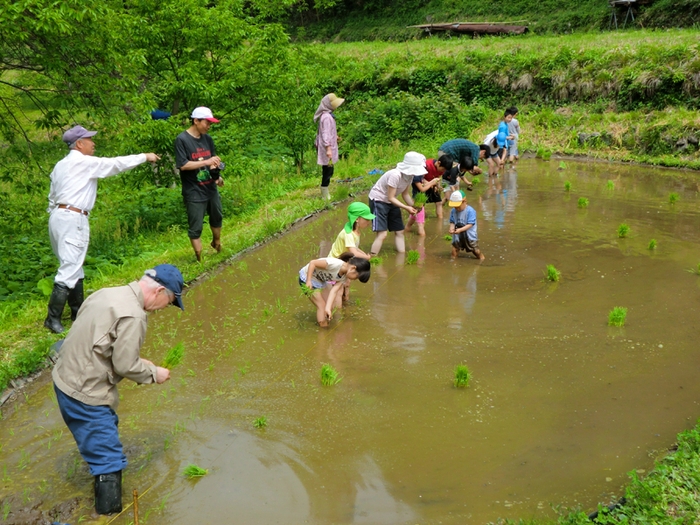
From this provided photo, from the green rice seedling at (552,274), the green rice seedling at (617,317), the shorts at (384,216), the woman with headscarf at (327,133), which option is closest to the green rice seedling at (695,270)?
the green rice seedling at (552,274)

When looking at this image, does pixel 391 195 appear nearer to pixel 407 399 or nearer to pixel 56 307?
pixel 407 399

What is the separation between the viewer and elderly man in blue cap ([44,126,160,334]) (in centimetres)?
689

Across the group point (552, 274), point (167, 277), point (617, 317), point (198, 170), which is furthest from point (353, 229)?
point (167, 277)

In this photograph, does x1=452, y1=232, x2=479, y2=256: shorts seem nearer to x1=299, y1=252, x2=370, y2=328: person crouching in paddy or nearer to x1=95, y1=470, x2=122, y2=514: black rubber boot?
x1=299, y1=252, x2=370, y2=328: person crouching in paddy

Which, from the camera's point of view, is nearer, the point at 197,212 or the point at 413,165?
the point at 197,212

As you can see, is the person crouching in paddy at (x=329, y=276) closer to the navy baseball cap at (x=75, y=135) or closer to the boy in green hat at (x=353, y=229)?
the boy in green hat at (x=353, y=229)

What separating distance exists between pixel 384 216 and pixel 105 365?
5.52 meters

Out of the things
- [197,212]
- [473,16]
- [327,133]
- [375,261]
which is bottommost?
[375,261]

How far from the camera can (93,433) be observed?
174 inches

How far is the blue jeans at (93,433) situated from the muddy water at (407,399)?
34 cm

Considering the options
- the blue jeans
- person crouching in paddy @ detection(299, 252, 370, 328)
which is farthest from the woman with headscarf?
the blue jeans

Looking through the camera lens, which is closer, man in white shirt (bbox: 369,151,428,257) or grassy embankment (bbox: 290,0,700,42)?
man in white shirt (bbox: 369,151,428,257)

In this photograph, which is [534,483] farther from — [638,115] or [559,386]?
[638,115]

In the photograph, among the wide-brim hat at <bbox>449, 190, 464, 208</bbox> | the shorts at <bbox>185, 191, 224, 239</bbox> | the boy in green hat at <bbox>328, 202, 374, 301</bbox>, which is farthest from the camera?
the wide-brim hat at <bbox>449, 190, 464, 208</bbox>
